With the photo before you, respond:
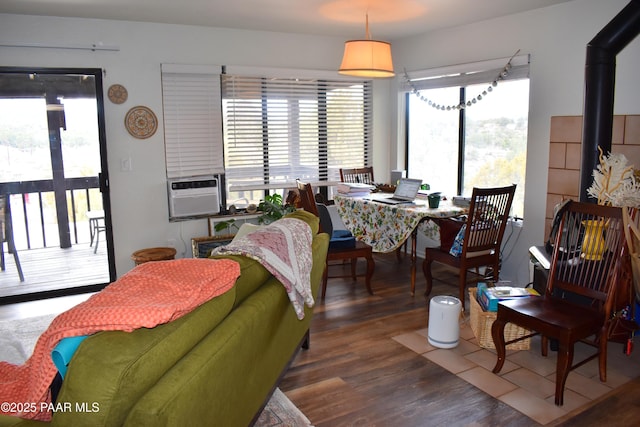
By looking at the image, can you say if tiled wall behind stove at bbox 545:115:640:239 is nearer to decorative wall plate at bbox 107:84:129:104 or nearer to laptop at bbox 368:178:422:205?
laptop at bbox 368:178:422:205

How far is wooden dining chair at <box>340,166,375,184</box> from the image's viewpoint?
5.64 meters

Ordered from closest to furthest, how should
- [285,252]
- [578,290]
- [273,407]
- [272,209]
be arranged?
[285,252] < [273,407] < [578,290] < [272,209]

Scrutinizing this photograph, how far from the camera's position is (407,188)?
4.59 meters

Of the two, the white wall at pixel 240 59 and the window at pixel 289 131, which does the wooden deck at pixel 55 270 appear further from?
the window at pixel 289 131

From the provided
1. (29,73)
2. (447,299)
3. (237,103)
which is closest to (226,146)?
(237,103)

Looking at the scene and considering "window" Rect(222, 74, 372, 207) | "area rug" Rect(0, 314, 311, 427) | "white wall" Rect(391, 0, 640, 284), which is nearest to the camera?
"area rug" Rect(0, 314, 311, 427)

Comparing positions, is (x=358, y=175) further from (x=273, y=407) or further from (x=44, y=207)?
(x=273, y=407)

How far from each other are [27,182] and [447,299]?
3.77 m

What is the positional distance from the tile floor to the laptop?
1.36 metres

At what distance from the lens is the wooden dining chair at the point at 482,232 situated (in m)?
3.82

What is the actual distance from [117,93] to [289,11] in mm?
1743

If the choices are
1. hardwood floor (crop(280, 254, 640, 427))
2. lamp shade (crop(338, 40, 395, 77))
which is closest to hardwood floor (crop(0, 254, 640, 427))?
hardwood floor (crop(280, 254, 640, 427))

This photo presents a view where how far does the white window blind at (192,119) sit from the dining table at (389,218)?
138cm

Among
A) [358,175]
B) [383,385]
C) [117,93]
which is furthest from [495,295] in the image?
[117,93]
